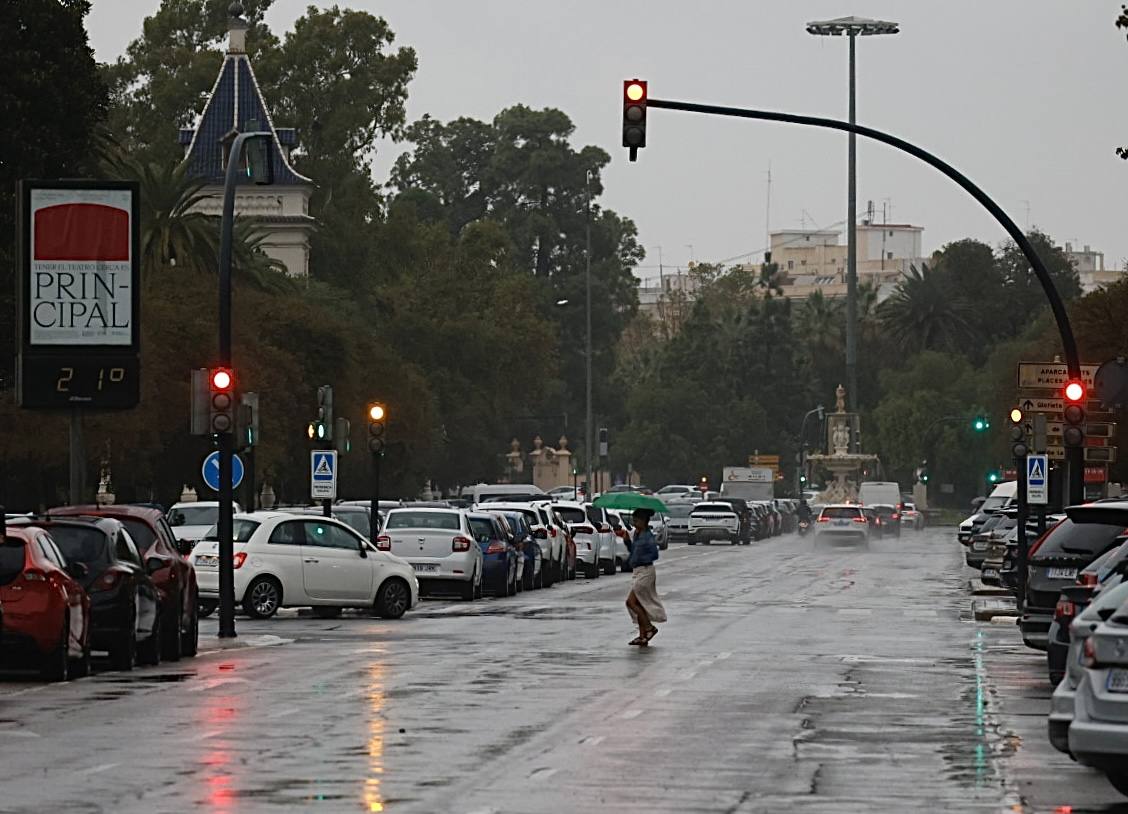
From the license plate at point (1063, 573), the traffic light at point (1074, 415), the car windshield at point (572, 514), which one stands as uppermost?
the traffic light at point (1074, 415)

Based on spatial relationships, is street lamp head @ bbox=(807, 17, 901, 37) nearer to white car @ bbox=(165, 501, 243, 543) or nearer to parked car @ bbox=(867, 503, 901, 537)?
parked car @ bbox=(867, 503, 901, 537)

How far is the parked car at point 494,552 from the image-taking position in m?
45.6

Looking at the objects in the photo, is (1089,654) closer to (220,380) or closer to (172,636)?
(172,636)

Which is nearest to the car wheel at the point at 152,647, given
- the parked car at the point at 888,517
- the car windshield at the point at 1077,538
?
the car windshield at the point at 1077,538

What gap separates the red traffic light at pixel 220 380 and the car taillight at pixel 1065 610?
48.6 ft

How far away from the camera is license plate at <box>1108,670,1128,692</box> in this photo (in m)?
13.7

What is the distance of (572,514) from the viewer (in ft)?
195

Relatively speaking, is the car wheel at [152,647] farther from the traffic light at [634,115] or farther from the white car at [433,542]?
the white car at [433,542]

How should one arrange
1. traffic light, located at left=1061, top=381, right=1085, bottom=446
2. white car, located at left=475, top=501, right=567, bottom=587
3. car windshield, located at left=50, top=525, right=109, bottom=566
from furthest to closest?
1. white car, located at left=475, top=501, right=567, bottom=587
2. traffic light, located at left=1061, top=381, right=1085, bottom=446
3. car windshield, located at left=50, top=525, right=109, bottom=566

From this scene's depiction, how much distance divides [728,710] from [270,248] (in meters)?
77.5

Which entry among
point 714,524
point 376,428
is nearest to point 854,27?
point 714,524

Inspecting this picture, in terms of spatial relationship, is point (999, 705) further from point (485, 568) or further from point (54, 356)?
point (485, 568)

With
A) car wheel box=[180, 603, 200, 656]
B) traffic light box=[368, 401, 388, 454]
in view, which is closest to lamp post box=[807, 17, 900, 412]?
traffic light box=[368, 401, 388, 454]

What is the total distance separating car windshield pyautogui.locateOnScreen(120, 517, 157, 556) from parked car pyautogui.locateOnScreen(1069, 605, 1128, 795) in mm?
16154
